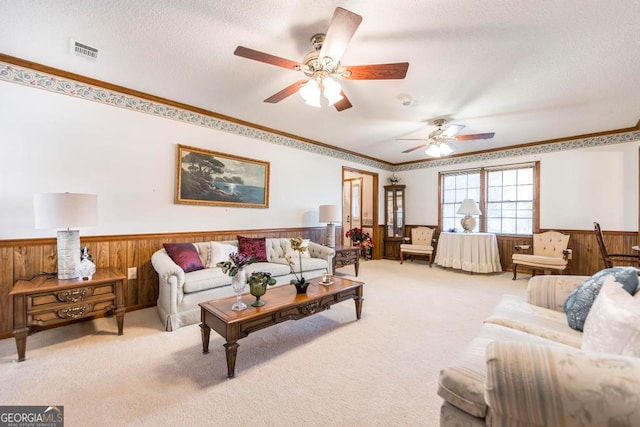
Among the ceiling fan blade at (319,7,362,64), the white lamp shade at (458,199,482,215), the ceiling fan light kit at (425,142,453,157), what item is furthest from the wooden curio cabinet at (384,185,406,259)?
the ceiling fan blade at (319,7,362,64)

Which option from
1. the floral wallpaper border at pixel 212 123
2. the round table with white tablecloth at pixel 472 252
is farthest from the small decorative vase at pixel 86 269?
the round table with white tablecloth at pixel 472 252

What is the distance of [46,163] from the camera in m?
2.65

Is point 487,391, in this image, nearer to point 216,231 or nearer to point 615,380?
point 615,380

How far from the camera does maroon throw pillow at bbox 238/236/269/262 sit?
373cm

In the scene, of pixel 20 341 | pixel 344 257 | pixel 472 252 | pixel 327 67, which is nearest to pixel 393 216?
pixel 472 252

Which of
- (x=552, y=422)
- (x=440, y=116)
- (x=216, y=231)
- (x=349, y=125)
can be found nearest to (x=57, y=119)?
(x=216, y=231)

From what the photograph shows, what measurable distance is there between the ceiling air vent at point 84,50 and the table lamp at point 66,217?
4.14 feet

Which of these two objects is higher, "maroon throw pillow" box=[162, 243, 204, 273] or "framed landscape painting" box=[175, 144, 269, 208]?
"framed landscape painting" box=[175, 144, 269, 208]

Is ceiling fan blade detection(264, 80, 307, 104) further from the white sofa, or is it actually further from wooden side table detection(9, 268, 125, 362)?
wooden side table detection(9, 268, 125, 362)

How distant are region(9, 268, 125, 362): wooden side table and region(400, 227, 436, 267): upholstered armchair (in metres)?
5.32

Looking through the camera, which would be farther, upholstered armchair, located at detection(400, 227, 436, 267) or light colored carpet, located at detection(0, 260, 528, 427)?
upholstered armchair, located at detection(400, 227, 436, 267)

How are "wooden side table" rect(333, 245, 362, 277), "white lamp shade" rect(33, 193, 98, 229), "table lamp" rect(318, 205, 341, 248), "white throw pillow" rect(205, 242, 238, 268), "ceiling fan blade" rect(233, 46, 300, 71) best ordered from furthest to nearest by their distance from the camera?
"table lamp" rect(318, 205, 341, 248), "wooden side table" rect(333, 245, 362, 277), "white throw pillow" rect(205, 242, 238, 268), "white lamp shade" rect(33, 193, 98, 229), "ceiling fan blade" rect(233, 46, 300, 71)

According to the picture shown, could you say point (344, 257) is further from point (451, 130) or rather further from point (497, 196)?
point (497, 196)

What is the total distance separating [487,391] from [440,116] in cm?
363
